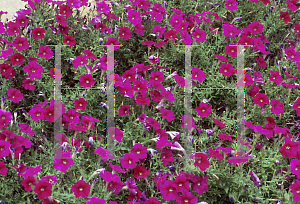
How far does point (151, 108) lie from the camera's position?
3.33m

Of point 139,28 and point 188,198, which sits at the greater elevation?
point 139,28

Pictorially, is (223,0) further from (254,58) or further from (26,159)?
(26,159)

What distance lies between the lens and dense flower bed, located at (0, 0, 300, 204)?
2658 mm

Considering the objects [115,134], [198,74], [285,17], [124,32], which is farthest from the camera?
[285,17]

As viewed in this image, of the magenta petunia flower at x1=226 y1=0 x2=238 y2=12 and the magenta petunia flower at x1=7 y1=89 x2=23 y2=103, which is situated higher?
the magenta petunia flower at x1=226 y1=0 x2=238 y2=12

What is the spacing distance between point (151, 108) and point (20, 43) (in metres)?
1.59

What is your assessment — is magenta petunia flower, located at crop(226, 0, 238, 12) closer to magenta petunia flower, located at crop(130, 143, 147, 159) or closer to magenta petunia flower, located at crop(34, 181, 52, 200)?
magenta petunia flower, located at crop(130, 143, 147, 159)

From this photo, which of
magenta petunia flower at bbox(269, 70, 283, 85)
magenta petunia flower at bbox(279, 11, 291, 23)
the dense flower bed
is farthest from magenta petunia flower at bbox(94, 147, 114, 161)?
magenta petunia flower at bbox(279, 11, 291, 23)

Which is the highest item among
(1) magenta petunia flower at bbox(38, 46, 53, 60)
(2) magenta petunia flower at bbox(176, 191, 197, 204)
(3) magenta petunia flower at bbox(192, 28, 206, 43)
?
(3) magenta petunia flower at bbox(192, 28, 206, 43)

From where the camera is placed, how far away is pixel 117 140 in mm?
2867

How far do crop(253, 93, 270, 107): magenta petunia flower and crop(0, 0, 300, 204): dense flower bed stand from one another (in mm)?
10

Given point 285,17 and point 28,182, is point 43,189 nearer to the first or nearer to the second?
point 28,182

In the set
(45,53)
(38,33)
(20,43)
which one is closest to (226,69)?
(45,53)

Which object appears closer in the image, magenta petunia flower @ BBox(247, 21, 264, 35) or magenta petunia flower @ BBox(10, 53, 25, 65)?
magenta petunia flower @ BBox(10, 53, 25, 65)
